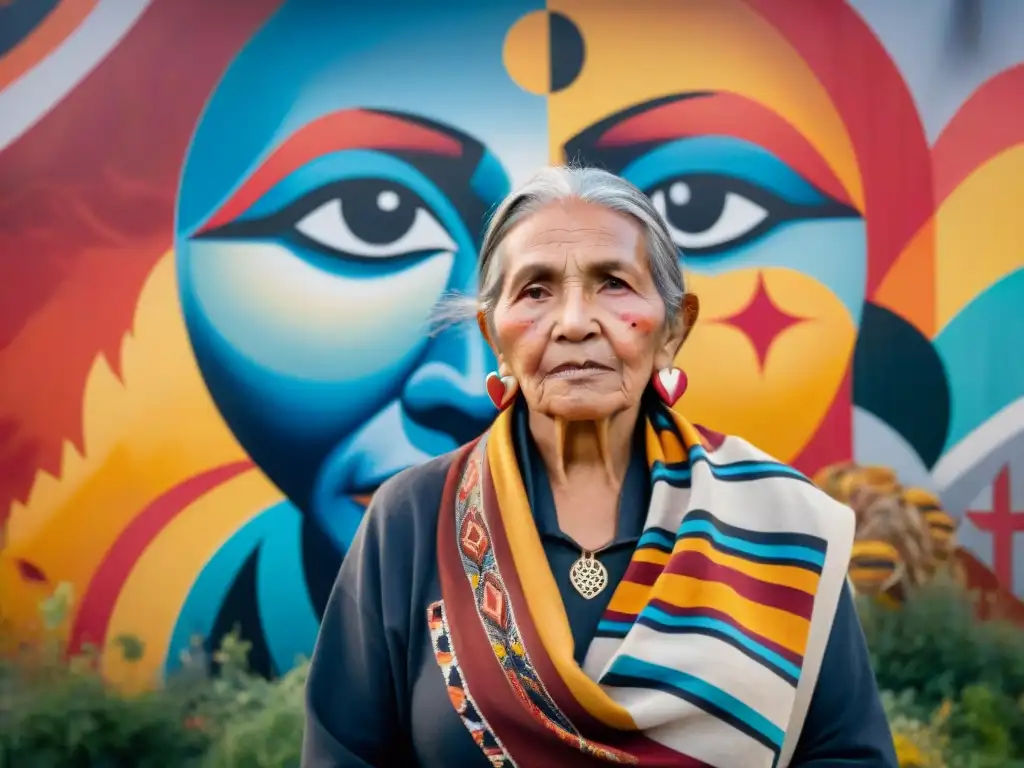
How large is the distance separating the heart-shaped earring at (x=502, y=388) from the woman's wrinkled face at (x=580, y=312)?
5 cm

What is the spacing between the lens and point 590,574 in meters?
1.51

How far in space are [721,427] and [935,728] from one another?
1163 mm

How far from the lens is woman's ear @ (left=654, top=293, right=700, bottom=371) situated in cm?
160

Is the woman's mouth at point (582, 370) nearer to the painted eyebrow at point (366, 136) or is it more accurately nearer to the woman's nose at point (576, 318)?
the woman's nose at point (576, 318)

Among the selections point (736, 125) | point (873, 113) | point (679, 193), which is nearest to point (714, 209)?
point (679, 193)

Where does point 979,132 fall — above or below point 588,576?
above

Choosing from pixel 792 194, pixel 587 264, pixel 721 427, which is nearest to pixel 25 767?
pixel 721 427

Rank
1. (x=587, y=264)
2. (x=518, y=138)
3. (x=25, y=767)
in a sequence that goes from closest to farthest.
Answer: (x=587, y=264) < (x=25, y=767) < (x=518, y=138)

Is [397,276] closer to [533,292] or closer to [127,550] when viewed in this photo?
[127,550]

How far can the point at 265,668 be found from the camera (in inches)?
129

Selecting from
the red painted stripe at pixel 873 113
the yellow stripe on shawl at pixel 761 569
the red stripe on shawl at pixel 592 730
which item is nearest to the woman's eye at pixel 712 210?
the red painted stripe at pixel 873 113

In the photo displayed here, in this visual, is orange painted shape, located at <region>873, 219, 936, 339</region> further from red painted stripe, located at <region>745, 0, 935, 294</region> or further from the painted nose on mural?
the painted nose on mural

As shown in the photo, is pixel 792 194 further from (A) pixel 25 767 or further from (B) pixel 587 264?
(A) pixel 25 767

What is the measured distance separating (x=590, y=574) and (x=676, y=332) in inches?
16.6
